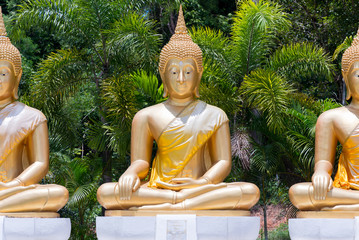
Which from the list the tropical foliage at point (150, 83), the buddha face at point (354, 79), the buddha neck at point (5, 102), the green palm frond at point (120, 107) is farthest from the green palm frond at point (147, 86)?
the buddha face at point (354, 79)

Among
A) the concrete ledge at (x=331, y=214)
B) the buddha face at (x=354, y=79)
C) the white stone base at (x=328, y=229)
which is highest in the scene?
the buddha face at (x=354, y=79)

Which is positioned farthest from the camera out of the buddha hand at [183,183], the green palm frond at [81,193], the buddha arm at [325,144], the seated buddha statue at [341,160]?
the green palm frond at [81,193]

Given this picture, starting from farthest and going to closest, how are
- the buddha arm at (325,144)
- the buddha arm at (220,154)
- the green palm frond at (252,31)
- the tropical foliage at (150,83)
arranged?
the green palm frond at (252,31), the tropical foliage at (150,83), the buddha arm at (220,154), the buddha arm at (325,144)

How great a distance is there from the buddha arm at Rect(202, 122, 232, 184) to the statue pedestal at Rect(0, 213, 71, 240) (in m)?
1.87

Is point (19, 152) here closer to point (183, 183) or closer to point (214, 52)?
point (183, 183)

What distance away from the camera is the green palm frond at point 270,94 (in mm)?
10570

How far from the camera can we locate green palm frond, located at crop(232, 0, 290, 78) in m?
11.3

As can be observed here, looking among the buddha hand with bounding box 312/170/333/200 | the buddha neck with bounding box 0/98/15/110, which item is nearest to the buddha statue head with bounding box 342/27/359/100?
the buddha hand with bounding box 312/170/333/200

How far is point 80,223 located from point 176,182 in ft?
20.6

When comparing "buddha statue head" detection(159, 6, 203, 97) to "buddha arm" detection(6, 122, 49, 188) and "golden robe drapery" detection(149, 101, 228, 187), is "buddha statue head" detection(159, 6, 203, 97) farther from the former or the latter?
"buddha arm" detection(6, 122, 49, 188)

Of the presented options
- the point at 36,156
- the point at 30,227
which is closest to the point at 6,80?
the point at 36,156

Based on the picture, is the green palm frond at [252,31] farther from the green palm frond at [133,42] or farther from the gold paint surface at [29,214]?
the gold paint surface at [29,214]

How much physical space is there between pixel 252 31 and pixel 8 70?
4.67 meters

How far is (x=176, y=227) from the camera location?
7.52 meters
